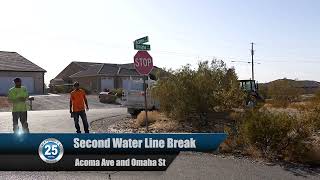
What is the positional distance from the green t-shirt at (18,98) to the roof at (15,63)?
141ft

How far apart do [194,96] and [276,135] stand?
21.0 feet

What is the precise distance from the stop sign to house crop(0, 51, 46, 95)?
4351cm

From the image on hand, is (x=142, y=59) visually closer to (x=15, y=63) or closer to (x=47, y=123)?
(x=47, y=123)

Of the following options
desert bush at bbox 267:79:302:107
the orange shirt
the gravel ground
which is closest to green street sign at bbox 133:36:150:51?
the orange shirt

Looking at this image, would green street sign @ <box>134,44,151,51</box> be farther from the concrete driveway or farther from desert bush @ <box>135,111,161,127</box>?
desert bush @ <box>135,111,161,127</box>

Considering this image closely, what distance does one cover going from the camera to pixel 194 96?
16406 mm

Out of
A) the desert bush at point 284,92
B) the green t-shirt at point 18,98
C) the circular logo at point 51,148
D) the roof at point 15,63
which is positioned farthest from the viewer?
the roof at point 15,63

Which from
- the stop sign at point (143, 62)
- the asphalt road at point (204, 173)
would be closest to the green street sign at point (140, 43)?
the stop sign at point (143, 62)

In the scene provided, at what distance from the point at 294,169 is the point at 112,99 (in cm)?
3886

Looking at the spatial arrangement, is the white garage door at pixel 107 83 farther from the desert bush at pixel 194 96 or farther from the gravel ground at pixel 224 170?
the gravel ground at pixel 224 170

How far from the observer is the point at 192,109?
16.4 m

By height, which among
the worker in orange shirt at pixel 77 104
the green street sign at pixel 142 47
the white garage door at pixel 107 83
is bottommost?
the worker in orange shirt at pixel 77 104

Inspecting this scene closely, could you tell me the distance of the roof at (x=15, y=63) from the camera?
180 ft

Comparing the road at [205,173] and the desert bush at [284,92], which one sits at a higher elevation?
the desert bush at [284,92]
